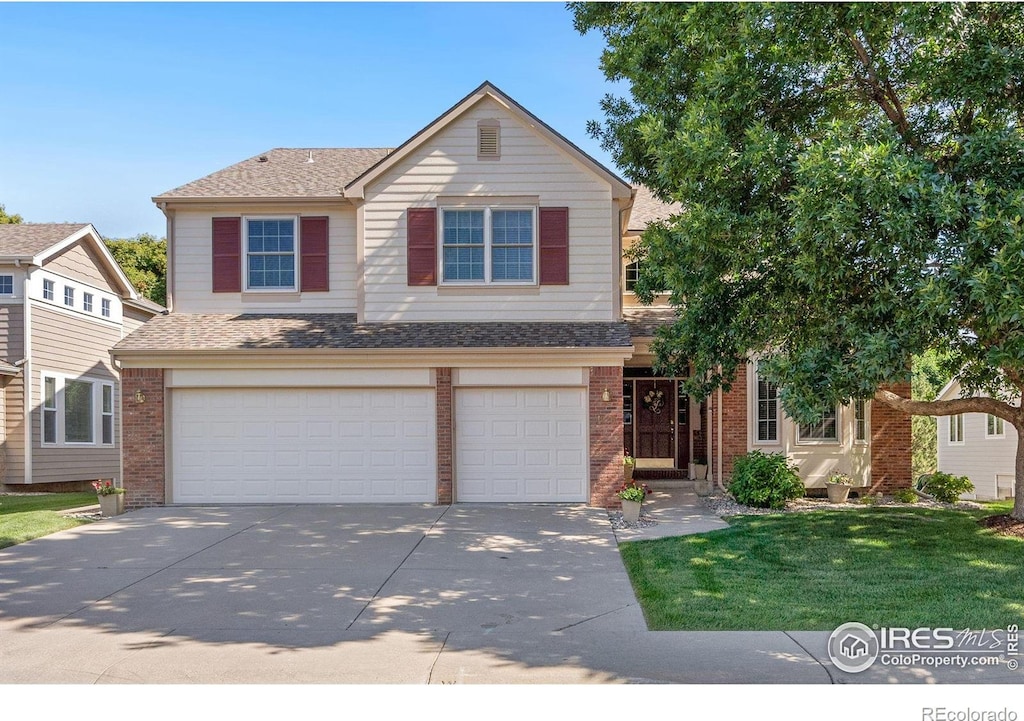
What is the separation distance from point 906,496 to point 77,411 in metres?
20.9

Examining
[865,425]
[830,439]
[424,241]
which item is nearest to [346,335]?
[424,241]

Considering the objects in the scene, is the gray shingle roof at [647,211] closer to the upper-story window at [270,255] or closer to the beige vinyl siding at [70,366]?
the upper-story window at [270,255]

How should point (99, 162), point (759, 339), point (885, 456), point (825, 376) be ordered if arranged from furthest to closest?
1. point (99, 162)
2. point (885, 456)
3. point (759, 339)
4. point (825, 376)

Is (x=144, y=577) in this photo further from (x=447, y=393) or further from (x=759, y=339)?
(x=759, y=339)

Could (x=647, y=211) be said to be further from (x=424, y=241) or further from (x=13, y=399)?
(x=13, y=399)

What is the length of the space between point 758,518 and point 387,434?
6838 millimetres

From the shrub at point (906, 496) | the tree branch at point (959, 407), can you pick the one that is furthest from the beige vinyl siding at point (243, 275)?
the shrub at point (906, 496)

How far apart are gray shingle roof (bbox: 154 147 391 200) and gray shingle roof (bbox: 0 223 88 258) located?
6422 mm

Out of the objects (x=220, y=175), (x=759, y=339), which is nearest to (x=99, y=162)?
(x=220, y=175)

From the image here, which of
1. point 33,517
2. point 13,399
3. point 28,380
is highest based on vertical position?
point 28,380

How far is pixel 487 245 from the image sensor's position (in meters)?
15.7

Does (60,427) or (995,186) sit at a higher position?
(995,186)

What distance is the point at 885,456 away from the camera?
54.2ft

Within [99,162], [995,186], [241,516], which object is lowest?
[241,516]
